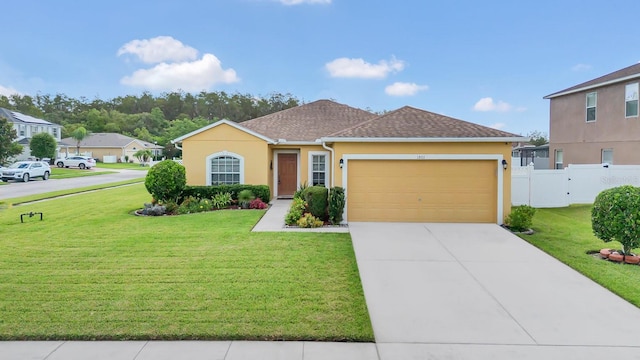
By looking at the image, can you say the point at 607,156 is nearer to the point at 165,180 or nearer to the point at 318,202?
the point at 318,202

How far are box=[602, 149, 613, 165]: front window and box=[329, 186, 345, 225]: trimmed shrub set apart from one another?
1451 cm

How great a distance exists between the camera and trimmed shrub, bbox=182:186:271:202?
638 inches

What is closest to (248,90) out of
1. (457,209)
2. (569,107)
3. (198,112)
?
(198,112)

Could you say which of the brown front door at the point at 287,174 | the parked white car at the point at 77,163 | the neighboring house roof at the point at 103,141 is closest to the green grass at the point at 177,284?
the brown front door at the point at 287,174

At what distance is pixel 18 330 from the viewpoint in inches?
198

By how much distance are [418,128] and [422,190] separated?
2.06 meters

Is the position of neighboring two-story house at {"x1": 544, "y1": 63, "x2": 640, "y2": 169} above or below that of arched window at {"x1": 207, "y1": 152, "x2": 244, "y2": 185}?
above

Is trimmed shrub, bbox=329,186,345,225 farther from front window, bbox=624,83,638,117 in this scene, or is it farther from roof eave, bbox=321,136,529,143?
front window, bbox=624,83,638,117

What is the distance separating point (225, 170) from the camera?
1739cm

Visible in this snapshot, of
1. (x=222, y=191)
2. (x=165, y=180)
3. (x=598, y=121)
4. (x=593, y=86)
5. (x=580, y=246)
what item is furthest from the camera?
(x=598, y=121)

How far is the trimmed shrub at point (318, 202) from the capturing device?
12602 mm

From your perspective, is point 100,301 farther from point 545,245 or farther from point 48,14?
point 48,14

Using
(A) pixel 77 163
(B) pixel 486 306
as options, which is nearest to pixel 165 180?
(B) pixel 486 306

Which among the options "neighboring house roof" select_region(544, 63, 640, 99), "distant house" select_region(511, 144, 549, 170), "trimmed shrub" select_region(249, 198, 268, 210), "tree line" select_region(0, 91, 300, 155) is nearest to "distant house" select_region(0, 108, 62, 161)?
"tree line" select_region(0, 91, 300, 155)
